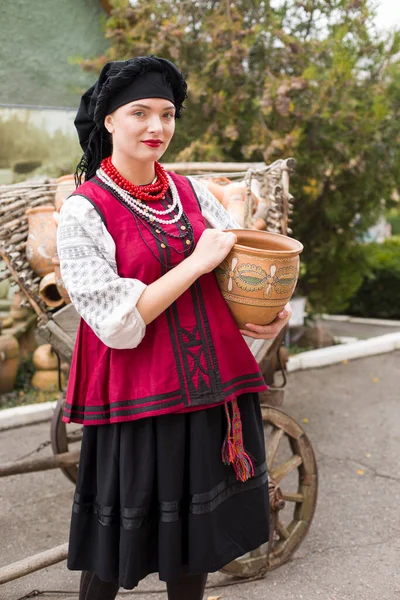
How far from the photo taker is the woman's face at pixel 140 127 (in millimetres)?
1661

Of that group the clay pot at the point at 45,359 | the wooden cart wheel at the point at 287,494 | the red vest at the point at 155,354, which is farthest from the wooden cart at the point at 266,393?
the clay pot at the point at 45,359

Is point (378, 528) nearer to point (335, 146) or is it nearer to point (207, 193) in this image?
point (207, 193)

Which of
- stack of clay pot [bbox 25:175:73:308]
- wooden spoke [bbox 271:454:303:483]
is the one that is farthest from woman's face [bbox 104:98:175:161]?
wooden spoke [bbox 271:454:303:483]

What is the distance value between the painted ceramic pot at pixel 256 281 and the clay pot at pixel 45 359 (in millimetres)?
3807

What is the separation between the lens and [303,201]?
19.8ft

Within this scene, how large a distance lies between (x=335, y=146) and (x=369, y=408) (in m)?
2.29

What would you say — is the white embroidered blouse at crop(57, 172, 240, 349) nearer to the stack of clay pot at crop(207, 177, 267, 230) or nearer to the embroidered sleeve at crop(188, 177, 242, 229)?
the embroidered sleeve at crop(188, 177, 242, 229)

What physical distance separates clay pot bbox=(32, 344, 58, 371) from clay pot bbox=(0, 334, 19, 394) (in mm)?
175

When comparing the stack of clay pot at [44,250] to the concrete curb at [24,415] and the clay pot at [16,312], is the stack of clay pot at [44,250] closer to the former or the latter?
the concrete curb at [24,415]

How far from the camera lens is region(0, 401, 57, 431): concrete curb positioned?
459 centimetres

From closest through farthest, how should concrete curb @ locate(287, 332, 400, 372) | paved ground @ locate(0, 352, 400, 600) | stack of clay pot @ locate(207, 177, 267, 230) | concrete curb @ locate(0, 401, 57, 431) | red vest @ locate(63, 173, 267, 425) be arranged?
red vest @ locate(63, 173, 267, 425) → paved ground @ locate(0, 352, 400, 600) → stack of clay pot @ locate(207, 177, 267, 230) → concrete curb @ locate(0, 401, 57, 431) → concrete curb @ locate(287, 332, 400, 372)

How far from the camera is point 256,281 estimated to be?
67.1 inches

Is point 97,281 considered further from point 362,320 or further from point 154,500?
point 362,320

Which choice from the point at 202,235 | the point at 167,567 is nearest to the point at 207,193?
the point at 202,235
